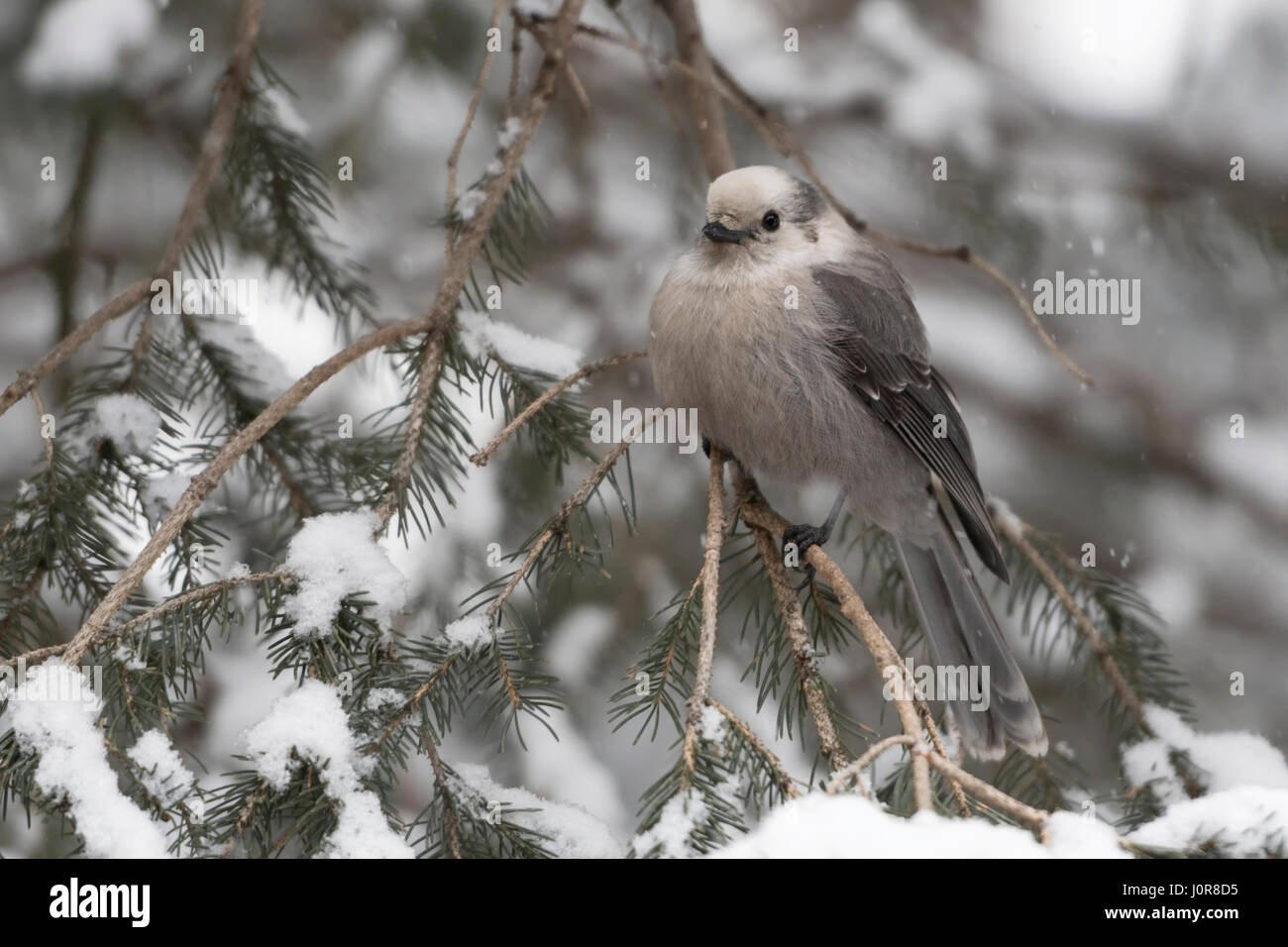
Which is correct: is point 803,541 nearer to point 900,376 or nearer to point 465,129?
point 900,376

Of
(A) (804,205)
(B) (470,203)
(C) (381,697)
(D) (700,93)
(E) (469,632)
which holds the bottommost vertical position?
(C) (381,697)

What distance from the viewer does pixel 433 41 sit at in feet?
11.0

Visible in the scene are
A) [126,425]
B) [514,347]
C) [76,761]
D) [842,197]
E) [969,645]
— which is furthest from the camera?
[842,197]

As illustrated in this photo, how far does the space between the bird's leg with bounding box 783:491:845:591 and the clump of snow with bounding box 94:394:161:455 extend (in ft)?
4.21

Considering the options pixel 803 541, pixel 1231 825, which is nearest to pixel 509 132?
pixel 803 541

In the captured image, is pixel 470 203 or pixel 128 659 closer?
pixel 128 659

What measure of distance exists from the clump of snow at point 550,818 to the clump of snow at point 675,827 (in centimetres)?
27

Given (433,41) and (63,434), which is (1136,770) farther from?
(433,41)

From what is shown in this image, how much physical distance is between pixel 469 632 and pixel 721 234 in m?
1.26

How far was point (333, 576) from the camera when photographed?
5.42ft

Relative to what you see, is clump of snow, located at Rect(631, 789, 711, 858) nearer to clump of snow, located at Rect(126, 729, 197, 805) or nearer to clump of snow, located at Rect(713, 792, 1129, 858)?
clump of snow, located at Rect(713, 792, 1129, 858)

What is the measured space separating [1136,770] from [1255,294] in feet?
6.92

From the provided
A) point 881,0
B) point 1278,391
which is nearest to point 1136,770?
point 1278,391

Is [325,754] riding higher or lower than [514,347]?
lower
